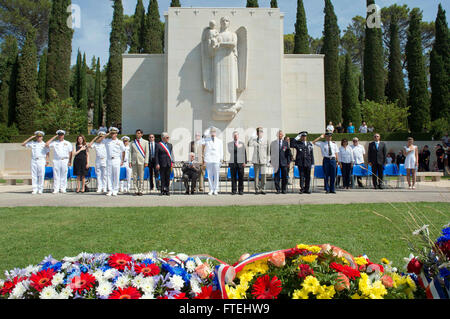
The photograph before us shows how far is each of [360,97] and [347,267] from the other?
41075mm

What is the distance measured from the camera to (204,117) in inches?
682

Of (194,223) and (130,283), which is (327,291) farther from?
(194,223)

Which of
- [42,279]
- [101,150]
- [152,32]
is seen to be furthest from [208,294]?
[152,32]

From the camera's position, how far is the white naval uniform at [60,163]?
457 inches

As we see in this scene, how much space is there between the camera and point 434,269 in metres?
1.72

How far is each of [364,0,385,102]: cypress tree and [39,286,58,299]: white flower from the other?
30206mm

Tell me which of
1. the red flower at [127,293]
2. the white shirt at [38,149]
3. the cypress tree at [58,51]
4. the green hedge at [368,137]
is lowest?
the red flower at [127,293]

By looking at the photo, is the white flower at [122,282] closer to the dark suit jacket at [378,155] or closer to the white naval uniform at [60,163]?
the white naval uniform at [60,163]

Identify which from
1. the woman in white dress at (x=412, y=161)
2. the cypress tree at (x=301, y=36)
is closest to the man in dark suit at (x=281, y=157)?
the woman in white dress at (x=412, y=161)

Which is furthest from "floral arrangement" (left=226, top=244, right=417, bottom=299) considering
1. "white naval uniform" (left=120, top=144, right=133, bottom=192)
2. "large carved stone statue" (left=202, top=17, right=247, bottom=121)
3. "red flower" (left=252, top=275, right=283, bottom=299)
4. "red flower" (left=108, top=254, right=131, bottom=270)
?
"large carved stone statue" (left=202, top=17, right=247, bottom=121)

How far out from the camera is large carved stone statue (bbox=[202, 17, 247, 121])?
54.8 feet

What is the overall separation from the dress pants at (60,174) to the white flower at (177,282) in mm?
11231

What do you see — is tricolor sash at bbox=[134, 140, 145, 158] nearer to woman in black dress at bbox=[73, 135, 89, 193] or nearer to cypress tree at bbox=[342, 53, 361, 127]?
woman in black dress at bbox=[73, 135, 89, 193]

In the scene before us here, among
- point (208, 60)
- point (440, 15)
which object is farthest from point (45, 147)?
point (440, 15)
